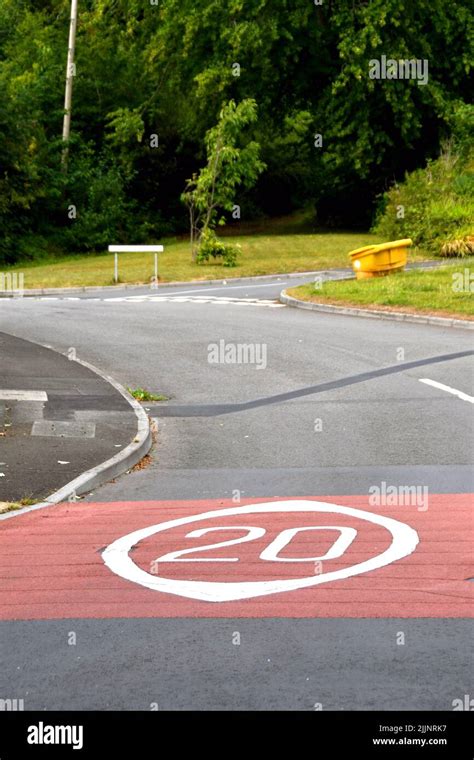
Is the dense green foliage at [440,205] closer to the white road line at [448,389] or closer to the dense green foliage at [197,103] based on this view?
the dense green foliage at [197,103]

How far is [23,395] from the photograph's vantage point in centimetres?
1552

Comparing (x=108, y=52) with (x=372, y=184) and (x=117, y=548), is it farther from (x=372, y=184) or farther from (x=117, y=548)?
(x=117, y=548)

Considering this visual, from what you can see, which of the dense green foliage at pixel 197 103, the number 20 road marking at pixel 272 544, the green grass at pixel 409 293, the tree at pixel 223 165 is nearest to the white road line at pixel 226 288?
the green grass at pixel 409 293

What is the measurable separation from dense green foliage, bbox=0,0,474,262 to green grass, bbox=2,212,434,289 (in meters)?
2.74

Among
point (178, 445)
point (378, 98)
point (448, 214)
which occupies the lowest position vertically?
point (178, 445)

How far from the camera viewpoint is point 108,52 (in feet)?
187

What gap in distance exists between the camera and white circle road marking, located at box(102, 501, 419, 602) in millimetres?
7637

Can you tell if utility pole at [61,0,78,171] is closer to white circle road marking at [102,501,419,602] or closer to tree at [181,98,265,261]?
tree at [181,98,265,261]

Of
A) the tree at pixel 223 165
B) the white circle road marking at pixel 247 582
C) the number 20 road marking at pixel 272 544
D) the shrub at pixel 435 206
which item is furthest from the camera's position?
the tree at pixel 223 165

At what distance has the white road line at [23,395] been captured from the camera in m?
15.2

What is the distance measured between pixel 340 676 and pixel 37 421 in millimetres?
8400

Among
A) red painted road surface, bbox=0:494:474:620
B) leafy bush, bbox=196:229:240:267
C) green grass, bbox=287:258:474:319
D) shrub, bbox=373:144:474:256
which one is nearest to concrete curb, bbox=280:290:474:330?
green grass, bbox=287:258:474:319

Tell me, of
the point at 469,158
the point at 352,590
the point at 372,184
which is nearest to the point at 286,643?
the point at 352,590

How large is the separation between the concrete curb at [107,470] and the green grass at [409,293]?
11660 millimetres
